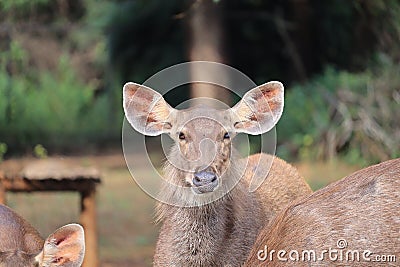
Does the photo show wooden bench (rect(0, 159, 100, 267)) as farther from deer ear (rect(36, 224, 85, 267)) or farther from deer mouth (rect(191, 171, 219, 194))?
deer ear (rect(36, 224, 85, 267))

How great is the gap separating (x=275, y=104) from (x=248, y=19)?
10750 millimetres

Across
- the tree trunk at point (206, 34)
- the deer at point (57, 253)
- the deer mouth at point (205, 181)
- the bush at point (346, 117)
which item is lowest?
the deer at point (57, 253)

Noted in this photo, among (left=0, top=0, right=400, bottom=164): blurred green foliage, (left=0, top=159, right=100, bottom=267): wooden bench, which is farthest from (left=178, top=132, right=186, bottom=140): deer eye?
(left=0, top=159, right=100, bottom=267): wooden bench

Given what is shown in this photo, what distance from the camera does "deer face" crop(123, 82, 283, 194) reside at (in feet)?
20.5

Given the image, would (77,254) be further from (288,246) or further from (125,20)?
(125,20)

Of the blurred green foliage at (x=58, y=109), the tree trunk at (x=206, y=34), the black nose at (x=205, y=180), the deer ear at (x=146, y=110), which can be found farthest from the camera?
the blurred green foliage at (x=58, y=109)

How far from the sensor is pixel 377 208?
4984 mm

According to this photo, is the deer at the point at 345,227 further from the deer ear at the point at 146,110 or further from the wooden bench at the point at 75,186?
the wooden bench at the point at 75,186

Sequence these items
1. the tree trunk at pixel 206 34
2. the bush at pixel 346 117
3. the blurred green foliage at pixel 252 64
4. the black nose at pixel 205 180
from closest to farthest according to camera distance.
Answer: the black nose at pixel 205 180
the tree trunk at pixel 206 34
the bush at pixel 346 117
the blurred green foliage at pixel 252 64

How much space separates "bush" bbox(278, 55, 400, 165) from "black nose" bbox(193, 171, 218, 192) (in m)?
5.19

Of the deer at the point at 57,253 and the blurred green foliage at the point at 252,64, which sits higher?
the blurred green foliage at the point at 252,64

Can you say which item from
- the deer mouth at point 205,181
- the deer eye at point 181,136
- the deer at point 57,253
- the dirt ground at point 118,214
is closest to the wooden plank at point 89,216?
the dirt ground at point 118,214

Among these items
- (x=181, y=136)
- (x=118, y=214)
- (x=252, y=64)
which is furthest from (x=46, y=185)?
(x=252, y=64)

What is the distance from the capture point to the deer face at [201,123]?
20.5ft
